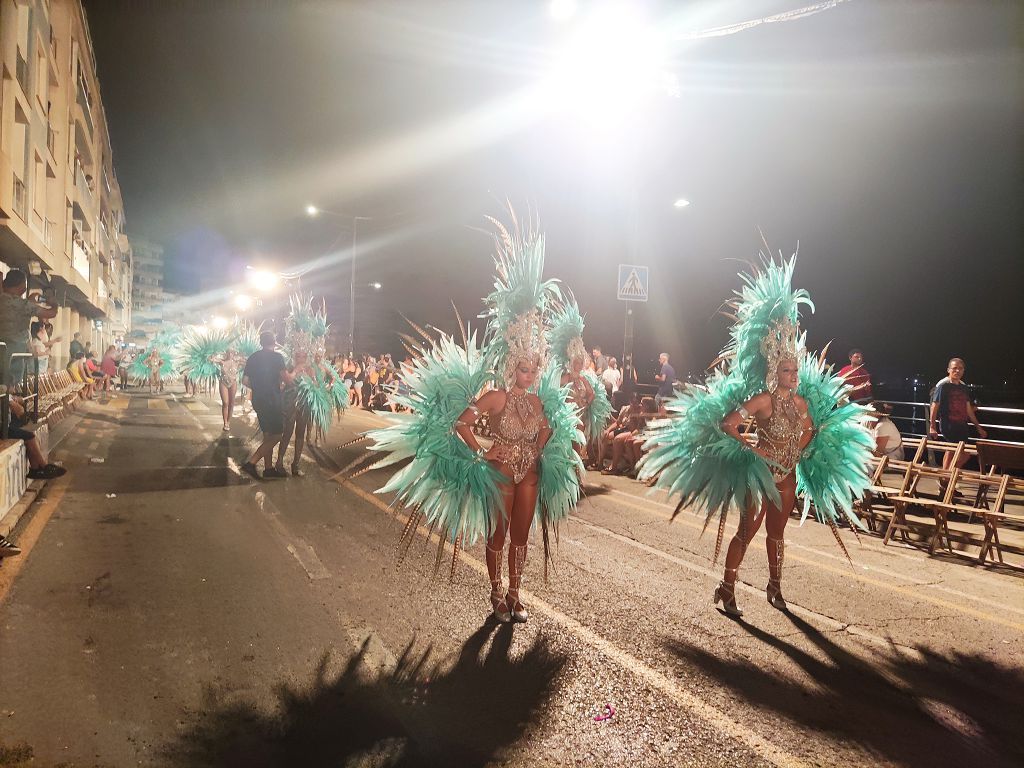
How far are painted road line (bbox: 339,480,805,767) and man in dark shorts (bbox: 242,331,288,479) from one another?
6.02 meters

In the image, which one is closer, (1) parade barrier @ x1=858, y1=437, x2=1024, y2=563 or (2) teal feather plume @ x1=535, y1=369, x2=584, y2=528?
(2) teal feather plume @ x1=535, y1=369, x2=584, y2=528

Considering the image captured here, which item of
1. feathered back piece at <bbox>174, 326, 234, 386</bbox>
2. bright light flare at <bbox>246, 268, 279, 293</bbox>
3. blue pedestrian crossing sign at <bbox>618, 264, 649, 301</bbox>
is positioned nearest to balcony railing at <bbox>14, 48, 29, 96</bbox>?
feathered back piece at <bbox>174, 326, 234, 386</bbox>

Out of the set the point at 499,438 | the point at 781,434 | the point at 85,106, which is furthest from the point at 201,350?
the point at 85,106

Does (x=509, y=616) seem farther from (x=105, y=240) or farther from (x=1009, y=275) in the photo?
(x=105, y=240)

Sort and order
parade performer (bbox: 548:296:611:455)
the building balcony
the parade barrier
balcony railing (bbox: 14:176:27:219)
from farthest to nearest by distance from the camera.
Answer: the building balcony
balcony railing (bbox: 14:176:27:219)
parade performer (bbox: 548:296:611:455)
the parade barrier

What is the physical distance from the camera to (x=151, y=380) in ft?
104

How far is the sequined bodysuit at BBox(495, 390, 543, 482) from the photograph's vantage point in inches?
192

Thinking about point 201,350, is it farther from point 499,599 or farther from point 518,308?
point 499,599

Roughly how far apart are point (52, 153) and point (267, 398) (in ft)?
60.2

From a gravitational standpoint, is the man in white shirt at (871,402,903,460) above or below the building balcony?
below

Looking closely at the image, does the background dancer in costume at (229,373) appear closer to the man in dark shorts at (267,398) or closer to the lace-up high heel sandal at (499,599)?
the man in dark shorts at (267,398)

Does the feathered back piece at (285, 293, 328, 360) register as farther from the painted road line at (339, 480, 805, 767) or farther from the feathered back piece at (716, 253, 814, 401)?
the feathered back piece at (716, 253, 814, 401)

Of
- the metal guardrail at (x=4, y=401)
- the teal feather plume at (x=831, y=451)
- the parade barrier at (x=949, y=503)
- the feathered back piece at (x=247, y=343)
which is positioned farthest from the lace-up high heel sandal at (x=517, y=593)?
the feathered back piece at (x=247, y=343)

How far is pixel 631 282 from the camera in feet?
41.7
